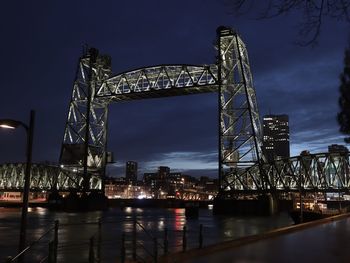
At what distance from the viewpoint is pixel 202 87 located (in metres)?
82.4

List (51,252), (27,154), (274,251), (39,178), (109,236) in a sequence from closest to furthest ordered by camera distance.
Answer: (51,252) < (27,154) < (274,251) < (109,236) < (39,178)

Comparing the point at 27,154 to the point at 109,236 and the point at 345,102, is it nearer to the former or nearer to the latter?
the point at 345,102

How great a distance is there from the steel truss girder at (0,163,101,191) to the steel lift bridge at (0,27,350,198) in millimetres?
11732

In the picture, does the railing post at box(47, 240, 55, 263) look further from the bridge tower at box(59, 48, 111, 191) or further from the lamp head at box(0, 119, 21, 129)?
the bridge tower at box(59, 48, 111, 191)

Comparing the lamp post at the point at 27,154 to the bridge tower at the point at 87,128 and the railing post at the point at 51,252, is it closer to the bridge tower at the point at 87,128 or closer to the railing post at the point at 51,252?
the railing post at the point at 51,252

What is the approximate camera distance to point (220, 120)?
82.1 meters

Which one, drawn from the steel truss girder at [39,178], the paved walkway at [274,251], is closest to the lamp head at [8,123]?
the paved walkway at [274,251]

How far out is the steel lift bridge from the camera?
269ft

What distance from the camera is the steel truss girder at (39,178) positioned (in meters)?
122

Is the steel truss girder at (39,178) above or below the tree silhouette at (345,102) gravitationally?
above

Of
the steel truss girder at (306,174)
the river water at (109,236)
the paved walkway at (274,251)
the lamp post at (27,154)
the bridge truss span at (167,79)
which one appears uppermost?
the bridge truss span at (167,79)

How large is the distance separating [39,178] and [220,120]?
7051cm

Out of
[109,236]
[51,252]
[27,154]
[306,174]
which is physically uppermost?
[306,174]

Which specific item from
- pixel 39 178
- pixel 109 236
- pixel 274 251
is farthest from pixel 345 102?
pixel 39 178
